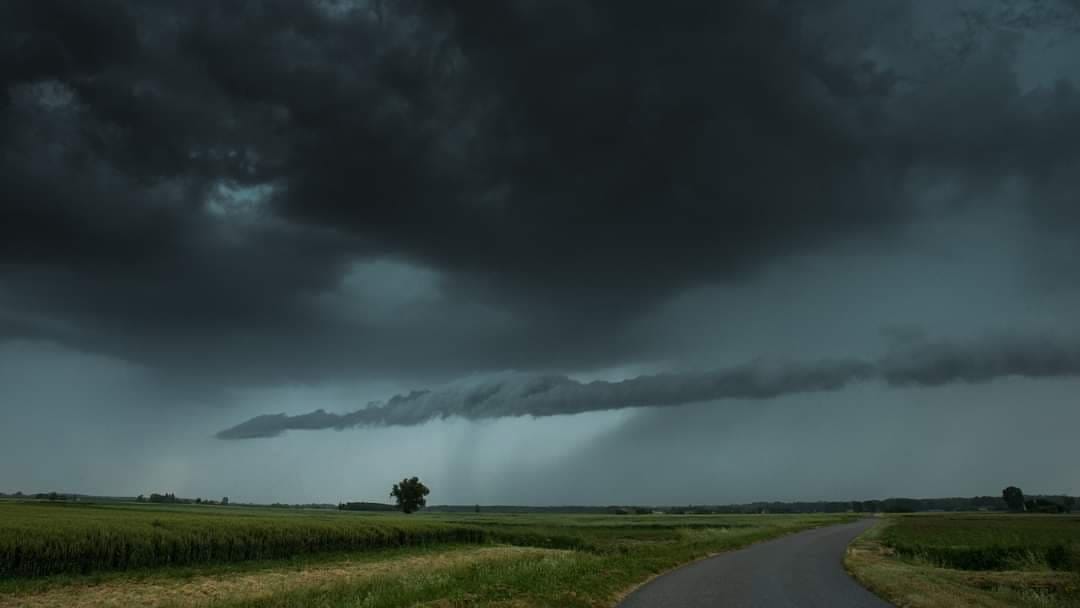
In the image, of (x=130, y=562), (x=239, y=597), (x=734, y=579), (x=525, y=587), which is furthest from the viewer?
(x=130, y=562)

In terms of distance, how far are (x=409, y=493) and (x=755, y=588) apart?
168 meters

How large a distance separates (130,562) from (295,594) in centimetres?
2101

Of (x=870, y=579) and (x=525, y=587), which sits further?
(x=870, y=579)

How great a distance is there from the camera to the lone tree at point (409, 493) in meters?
179

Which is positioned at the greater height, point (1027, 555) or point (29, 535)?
point (29, 535)

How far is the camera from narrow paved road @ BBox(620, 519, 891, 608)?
19047mm

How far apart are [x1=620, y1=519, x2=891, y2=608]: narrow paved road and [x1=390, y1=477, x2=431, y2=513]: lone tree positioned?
511ft

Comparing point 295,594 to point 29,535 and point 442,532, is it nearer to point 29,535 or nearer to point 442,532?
point 29,535

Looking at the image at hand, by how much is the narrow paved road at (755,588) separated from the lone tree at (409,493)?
156m

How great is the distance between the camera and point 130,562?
1555 inches

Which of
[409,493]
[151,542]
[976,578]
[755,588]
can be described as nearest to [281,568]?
[151,542]

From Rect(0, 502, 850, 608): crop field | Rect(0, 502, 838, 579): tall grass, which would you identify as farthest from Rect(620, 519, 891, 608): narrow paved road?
Rect(0, 502, 838, 579): tall grass

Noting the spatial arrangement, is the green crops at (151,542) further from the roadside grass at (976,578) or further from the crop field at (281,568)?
the roadside grass at (976,578)

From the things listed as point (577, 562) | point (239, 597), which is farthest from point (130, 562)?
point (577, 562)
